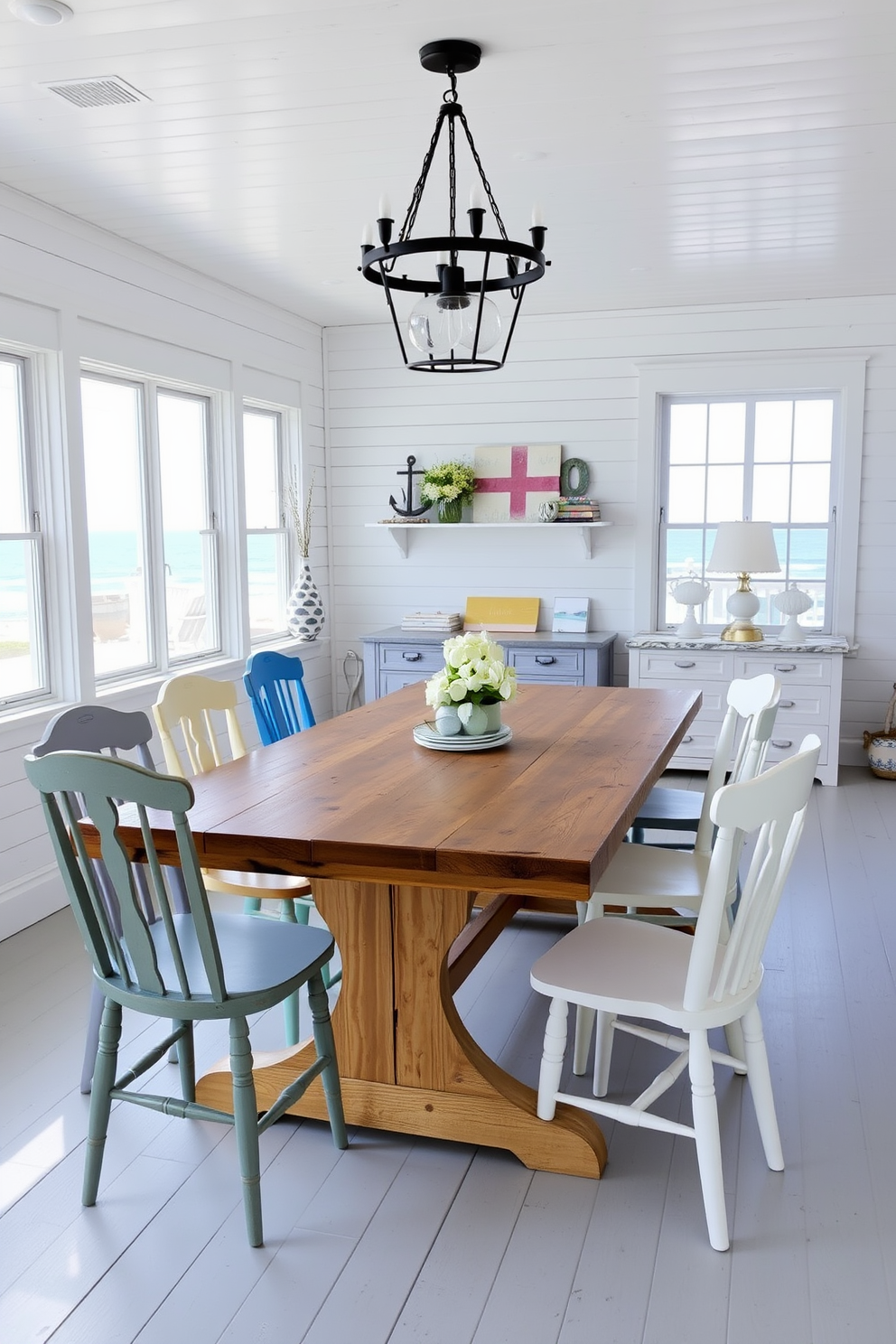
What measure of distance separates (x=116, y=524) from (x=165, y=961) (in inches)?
113

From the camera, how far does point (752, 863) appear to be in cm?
210

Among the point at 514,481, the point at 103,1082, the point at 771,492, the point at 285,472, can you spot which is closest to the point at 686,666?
the point at 771,492

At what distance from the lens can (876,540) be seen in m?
6.05

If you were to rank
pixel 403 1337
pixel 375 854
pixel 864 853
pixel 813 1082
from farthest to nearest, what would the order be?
pixel 864 853 → pixel 813 1082 → pixel 375 854 → pixel 403 1337

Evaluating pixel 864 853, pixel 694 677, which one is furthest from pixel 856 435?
pixel 864 853

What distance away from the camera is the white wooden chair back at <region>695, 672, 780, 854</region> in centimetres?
274

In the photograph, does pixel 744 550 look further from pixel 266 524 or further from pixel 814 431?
pixel 266 524

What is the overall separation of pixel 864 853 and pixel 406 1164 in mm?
2930

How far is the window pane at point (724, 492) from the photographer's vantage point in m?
6.31

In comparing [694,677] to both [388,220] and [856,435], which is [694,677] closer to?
[856,435]

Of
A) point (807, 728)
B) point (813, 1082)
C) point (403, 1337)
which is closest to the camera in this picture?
point (403, 1337)

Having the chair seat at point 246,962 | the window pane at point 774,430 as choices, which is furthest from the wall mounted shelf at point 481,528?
the chair seat at point 246,962

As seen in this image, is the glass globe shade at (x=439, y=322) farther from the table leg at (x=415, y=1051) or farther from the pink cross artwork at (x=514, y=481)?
the pink cross artwork at (x=514, y=481)

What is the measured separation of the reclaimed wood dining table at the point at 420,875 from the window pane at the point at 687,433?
12.7ft
